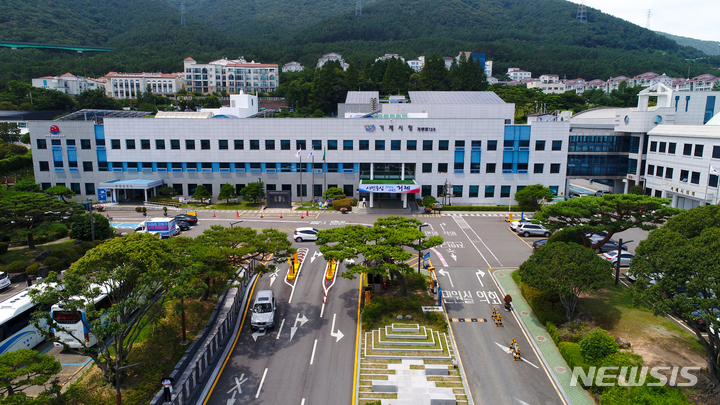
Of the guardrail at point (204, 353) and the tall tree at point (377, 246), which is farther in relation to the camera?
the tall tree at point (377, 246)

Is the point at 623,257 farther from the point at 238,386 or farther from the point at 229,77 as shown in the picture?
the point at 229,77

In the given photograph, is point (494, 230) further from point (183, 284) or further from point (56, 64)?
point (56, 64)

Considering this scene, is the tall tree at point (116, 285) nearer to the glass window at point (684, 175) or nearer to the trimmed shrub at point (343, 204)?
the trimmed shrub at point (343, 204)

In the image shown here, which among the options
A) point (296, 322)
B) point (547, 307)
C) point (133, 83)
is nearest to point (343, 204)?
point (296, 322)

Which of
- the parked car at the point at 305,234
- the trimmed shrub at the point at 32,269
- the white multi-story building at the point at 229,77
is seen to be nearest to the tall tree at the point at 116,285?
the trimmed shrub at the point at 32,269

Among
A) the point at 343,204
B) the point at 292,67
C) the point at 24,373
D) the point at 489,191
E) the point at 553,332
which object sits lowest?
the point at 553,332

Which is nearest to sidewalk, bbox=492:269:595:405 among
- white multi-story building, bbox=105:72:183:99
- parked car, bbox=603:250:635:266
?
parked car, bbox=603:250:635:266
